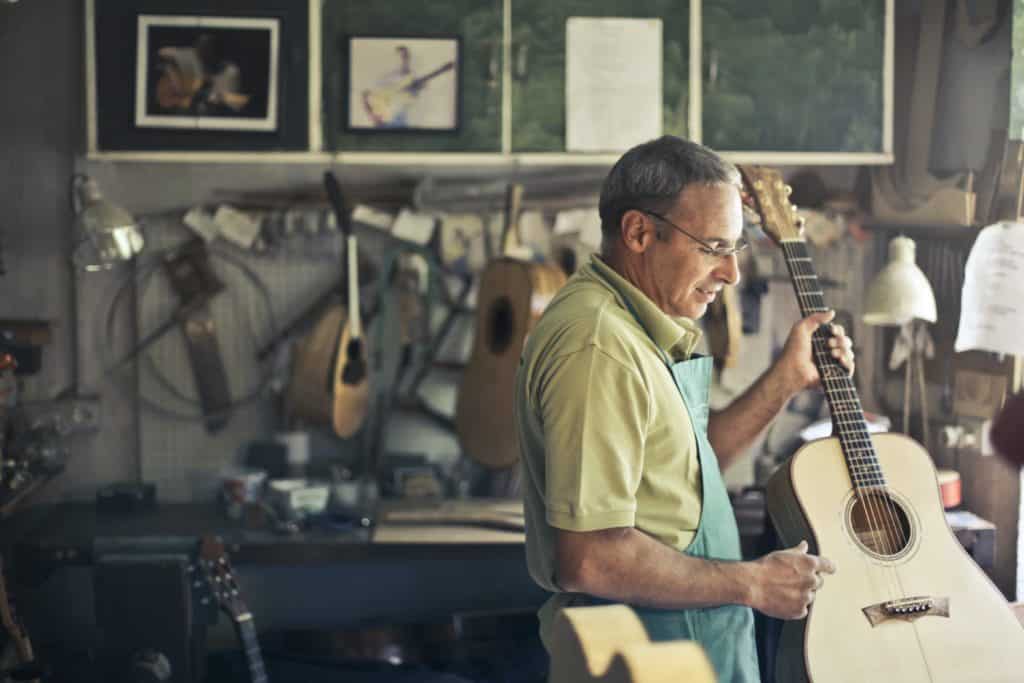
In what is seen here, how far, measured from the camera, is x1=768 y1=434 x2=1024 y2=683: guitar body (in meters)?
2.13

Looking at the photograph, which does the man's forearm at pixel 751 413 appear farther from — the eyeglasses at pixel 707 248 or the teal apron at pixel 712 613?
the eyeglasses at pixel 707 248

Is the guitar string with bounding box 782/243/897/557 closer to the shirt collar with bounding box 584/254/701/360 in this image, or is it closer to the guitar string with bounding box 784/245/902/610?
the guitar string with bounding box 784/245/902/610

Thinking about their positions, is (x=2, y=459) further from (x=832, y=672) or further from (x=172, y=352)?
(x=832, y=672)

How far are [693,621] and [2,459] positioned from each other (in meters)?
2.29

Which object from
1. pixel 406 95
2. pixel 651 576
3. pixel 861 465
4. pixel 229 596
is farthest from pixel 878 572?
pixel 406 95

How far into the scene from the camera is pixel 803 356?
2.29 metres

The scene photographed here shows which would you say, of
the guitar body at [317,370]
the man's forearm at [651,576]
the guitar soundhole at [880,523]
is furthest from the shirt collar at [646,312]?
the guitar body at [317,370]

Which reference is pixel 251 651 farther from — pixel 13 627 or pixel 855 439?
pixel 855 439

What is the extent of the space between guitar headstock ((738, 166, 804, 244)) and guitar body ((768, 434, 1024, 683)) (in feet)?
1.61

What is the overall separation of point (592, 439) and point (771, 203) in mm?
1086

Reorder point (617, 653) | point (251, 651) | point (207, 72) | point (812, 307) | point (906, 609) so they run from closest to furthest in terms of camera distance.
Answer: point (617, 653)
point (906, 609)
point (812, 307)
point (251, 651)
point (207, 72)

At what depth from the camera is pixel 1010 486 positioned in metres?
3.32

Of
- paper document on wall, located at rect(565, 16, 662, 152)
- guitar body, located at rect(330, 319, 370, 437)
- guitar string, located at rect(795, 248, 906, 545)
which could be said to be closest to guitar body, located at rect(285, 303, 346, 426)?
guitar body, located at rect(330, 319, 370, 437)

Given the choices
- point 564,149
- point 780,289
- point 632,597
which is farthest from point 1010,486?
point 632,597
